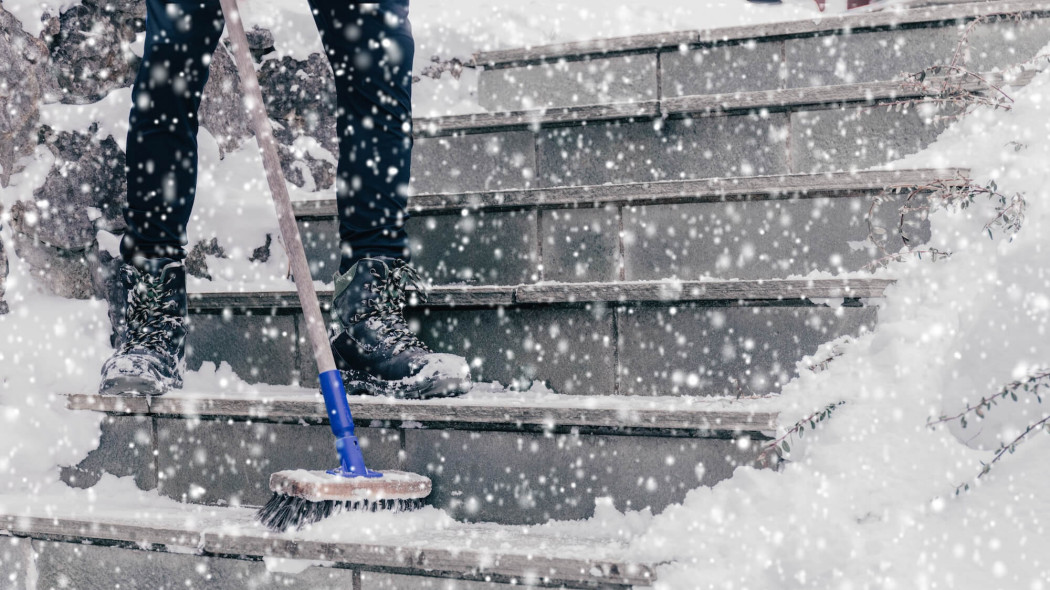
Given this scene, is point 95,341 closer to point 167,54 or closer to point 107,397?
point 107,397

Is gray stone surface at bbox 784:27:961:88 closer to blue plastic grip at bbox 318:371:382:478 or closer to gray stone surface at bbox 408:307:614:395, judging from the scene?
gray stone surface at bbox 408:307:614:395

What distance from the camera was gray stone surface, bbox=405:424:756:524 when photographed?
1.61 meters

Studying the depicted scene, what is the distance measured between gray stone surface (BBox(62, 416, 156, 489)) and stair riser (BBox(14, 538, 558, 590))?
0.24 metres

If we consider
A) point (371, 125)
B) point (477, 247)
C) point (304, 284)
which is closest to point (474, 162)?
point (477, 247)

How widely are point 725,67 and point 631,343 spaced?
1.39m

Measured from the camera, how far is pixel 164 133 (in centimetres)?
215

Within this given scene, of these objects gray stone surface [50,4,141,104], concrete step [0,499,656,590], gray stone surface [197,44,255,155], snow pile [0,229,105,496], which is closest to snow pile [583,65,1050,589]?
concrete step [0,499,656,590]

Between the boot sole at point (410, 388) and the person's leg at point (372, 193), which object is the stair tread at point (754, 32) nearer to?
the person's leg at point (372, 193)

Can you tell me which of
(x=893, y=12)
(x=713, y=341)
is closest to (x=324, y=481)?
(x=713, y=341)

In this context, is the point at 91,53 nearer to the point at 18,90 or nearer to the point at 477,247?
the point at 18,90

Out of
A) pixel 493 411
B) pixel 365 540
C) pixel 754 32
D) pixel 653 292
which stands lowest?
pixel 365 540

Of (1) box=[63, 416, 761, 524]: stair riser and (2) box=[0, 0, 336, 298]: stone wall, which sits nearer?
(1) box=[63, 416, 761, 524]: stair riser

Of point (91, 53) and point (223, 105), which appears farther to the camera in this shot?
point (223, 105)

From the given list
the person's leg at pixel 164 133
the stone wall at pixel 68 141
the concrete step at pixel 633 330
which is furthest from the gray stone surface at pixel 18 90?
the concrete step at pixel 633 330
